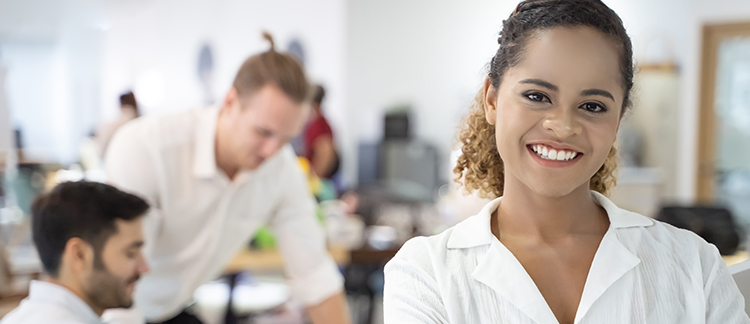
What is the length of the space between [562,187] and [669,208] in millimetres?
3301

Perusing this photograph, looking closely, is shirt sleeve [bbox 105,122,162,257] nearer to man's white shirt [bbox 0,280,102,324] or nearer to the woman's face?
man's white shirt [bbox 0,280,102,324]

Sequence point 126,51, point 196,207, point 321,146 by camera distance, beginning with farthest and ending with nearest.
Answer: point 126,51, point 321,146, point 196,207

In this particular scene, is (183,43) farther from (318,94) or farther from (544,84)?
(544,84)

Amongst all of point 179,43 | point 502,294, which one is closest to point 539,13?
point 502,294

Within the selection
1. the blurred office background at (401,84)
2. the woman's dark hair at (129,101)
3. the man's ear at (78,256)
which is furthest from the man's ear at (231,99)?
the blurred office background at (401,84)

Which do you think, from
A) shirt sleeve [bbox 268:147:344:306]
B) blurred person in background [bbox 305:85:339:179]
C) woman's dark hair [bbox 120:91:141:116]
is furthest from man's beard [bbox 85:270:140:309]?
blurred person in background [bbox 305:85:339:179]

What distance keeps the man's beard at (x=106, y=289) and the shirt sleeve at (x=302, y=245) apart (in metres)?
0.58

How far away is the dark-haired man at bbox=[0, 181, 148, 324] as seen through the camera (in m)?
1.77

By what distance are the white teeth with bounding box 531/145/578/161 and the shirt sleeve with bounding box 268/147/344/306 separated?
1.41 m

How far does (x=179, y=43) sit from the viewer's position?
8797 millimetres

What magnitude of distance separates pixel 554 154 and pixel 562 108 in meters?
0.06

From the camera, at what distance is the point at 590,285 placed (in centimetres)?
93

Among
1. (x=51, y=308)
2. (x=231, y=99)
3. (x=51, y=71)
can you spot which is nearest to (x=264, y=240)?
(x=231, y=99)

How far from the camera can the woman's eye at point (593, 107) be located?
899 mm
